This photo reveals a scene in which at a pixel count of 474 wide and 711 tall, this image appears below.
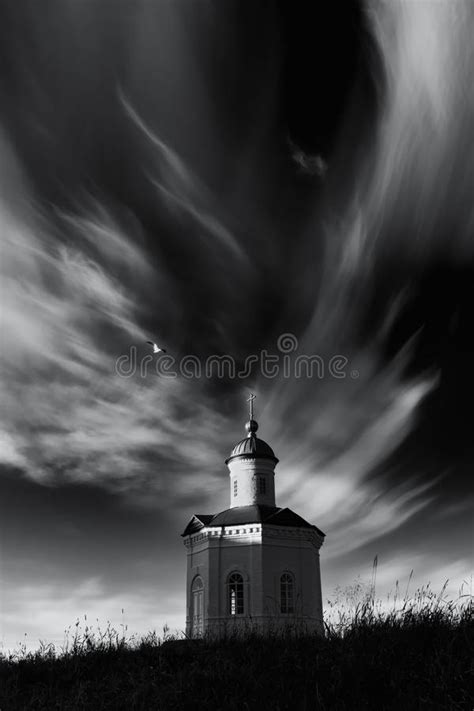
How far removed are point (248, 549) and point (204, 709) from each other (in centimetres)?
2314

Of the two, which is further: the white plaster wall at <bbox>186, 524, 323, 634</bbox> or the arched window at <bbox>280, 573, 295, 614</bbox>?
the arched window at <bbox>280, 573, 295, 614</bbox>

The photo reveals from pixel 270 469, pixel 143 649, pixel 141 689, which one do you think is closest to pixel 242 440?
pixel 270 469

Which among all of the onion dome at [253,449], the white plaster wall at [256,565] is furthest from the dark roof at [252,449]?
the white plaster wall at [256,565]

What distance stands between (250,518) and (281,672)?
23.0 m

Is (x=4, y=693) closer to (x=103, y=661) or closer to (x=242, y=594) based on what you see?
(x=103, y=661)

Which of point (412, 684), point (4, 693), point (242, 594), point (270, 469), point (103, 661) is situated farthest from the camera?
point (270, 469)

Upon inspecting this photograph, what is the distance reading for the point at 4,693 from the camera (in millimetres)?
6781

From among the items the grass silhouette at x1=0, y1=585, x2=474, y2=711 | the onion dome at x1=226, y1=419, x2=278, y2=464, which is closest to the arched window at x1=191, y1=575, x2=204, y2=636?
the onion dome at x1=226, y1=419, x2=278, y2=464

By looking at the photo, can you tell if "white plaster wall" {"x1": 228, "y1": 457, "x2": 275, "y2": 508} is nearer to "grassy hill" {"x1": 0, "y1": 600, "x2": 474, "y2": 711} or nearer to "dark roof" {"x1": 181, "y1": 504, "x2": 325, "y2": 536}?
"dark roof" {"x1": 181, "y1": 504, "x2": 325, "y2": 536}

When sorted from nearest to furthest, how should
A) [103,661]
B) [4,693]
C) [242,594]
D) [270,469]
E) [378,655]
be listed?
[378,655] < [4,693] < [103,661] < [242,594] < [270,469]

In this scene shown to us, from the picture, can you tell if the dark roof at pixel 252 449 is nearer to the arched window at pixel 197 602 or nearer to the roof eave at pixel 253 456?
the roof eave at pixel 253 456

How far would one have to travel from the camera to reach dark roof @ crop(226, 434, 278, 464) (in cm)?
3222

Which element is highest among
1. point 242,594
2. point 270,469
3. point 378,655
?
point 270,469

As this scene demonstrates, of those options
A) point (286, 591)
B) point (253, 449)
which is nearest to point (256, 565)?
point (286, 591)
